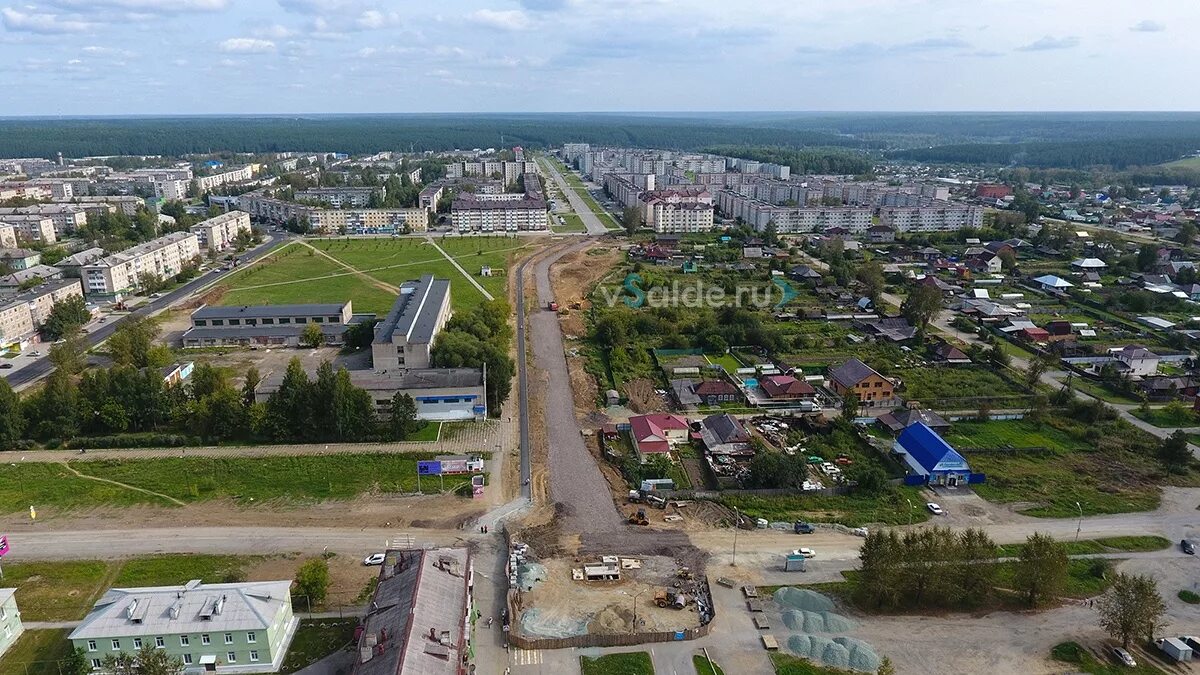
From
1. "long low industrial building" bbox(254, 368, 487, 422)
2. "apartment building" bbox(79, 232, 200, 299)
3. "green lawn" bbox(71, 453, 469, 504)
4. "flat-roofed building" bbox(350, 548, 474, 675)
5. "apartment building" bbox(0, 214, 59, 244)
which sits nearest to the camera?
"flat-roofed building" bbox(350, 548, 474, 675)

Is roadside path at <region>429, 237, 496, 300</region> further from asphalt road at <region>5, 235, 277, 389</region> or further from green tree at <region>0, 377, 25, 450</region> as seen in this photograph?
green tree at <region>0, 377, 25, 450</region>

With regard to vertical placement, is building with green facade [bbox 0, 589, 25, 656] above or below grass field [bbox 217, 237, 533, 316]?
below

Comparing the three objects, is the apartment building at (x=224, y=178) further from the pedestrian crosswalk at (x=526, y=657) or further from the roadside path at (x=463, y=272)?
the pedestrian crosswalk at (x=526, y=657)

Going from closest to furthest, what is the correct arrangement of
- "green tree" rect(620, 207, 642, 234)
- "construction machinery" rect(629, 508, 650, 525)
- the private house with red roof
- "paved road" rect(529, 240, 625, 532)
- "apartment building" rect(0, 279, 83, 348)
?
"construction machinery" rect(629, 508, 650, 525)
"paved road" rect(529, 240, 625, 532)
the private house with red roof
"apartment building" rect(0, 279, 83, 348)
"green tree" rect(620, 207, 642, 234)

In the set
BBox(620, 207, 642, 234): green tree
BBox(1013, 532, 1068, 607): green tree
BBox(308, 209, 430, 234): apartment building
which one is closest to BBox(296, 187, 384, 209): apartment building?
BBox(308, 209, 430, 234): apartment building

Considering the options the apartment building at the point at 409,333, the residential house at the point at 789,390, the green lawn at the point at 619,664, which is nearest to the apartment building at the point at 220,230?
the apartment building at the point at 409,333

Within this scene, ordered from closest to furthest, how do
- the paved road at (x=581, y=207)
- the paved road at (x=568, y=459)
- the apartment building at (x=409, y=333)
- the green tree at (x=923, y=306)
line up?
the paved road at (x=568, y=459) → the apartment building at (x=409, y=333) → the green tree at (x=923, y=306) → the paved road at (x=581, y=207)
